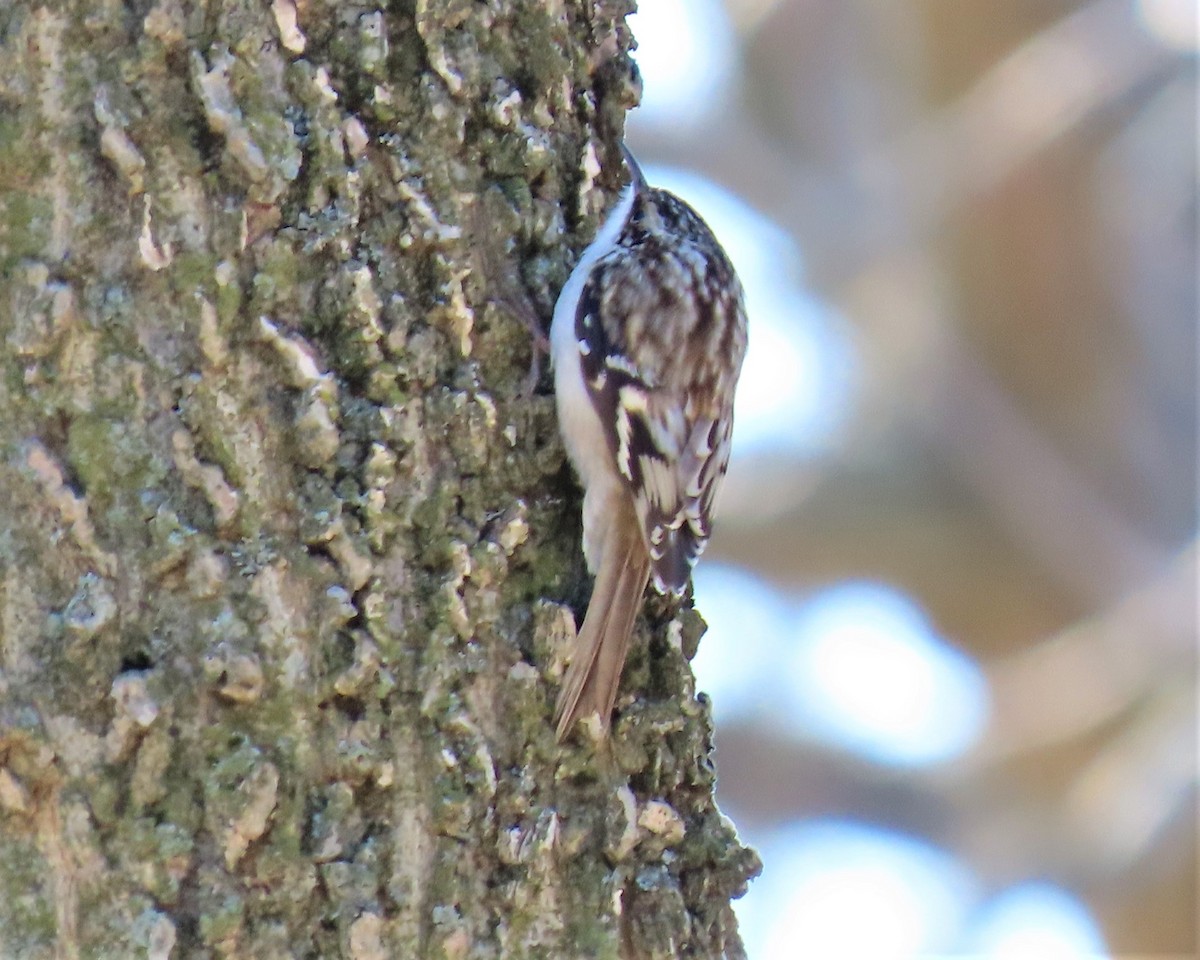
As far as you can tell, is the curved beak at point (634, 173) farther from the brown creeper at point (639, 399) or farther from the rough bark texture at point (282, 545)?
the rough bark texture at point (282, 545)

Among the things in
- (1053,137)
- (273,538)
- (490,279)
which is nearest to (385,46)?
(490,279)

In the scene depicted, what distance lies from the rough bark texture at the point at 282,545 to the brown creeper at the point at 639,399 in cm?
5

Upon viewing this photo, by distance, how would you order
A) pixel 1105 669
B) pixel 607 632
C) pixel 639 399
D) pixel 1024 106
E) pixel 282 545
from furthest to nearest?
1. pixel 1105 669
2. pixel 1024 106
3. pixel 639 399
4. pixel 607 632
5. pixel 282 545

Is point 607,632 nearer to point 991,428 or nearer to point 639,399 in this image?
point 639,399

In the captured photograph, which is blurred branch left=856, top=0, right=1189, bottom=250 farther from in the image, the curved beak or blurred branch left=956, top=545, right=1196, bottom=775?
the curved beak

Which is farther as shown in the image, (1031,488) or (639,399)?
Answer: (1031,488)

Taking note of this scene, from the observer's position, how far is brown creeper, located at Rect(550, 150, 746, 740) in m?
1.91

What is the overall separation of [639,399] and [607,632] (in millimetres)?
528

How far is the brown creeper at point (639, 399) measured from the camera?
191 centimetres

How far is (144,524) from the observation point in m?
1.62

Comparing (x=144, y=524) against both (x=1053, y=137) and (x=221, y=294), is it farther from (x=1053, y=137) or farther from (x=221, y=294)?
(x=1053, y=137)

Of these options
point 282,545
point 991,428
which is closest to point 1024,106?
point 991,428

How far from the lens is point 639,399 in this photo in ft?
7.57

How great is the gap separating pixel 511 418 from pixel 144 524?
1.50 ft
